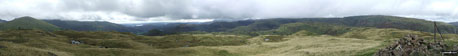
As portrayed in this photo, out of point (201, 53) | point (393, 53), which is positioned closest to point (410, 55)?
point (393, 53)

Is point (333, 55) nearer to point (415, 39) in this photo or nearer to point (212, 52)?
point (415, 39)

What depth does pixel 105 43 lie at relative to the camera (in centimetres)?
10800

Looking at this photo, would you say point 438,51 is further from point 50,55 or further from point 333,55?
point 50,55

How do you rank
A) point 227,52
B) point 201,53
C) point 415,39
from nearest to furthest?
1. point 415,39
2. point 201,53
3. point 227,52

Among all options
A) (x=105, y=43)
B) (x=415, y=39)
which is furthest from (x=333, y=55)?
(x=105, y=43)

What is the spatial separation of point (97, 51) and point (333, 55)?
48186mm

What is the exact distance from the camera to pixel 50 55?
1628 inches

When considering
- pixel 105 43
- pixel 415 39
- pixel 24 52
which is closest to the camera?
pixel 415 39

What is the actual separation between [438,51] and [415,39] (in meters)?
6.08

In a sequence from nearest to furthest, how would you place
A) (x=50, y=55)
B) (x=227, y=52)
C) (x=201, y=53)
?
(x=50, y=55) → (x=201, y=53) → (x=227, y=52)

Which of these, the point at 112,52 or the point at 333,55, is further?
the point at 112,52

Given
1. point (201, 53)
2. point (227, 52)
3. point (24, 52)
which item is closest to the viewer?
point (24, 52)

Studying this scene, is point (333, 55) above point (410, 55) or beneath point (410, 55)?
beneath

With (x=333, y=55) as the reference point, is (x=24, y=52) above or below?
above
